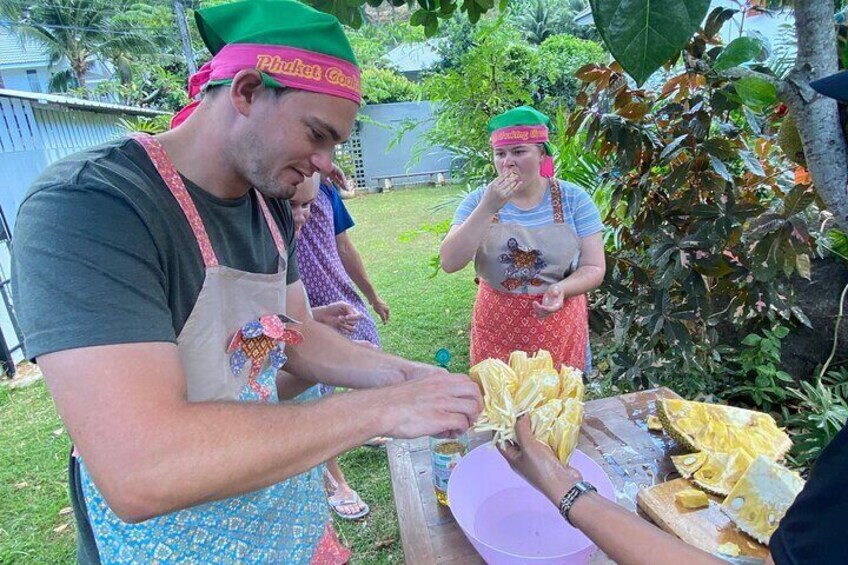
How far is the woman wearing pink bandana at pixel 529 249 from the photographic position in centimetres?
225

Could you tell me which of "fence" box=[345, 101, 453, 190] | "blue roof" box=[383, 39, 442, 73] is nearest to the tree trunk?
"fence" box=[345, 101, 453, 190]

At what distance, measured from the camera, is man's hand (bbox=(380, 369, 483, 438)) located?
95 centimetres

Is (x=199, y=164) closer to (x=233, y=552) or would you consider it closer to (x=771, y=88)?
(x=233, y=552)

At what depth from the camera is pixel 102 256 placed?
0.80 meters

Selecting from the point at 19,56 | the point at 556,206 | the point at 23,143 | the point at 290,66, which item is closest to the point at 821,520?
the point at 290,66

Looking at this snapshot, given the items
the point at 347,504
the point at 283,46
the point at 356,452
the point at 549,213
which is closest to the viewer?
the point at 283,46

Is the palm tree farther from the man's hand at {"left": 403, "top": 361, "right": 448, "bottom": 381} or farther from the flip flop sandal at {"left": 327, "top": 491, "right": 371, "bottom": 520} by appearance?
the man's hand at {"left": 403, "top": 361, "right": 448, "bottom": 381}

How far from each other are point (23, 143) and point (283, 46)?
5958 millimetres

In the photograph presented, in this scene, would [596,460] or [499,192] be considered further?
[499,192]

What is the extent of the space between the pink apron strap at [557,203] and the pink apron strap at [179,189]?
170 cm

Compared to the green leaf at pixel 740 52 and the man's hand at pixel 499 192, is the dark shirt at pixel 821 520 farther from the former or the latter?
the man's hand at pixel 499 192

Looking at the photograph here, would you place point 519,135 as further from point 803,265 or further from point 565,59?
point 565,59

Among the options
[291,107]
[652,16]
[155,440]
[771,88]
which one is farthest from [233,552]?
[771,88]

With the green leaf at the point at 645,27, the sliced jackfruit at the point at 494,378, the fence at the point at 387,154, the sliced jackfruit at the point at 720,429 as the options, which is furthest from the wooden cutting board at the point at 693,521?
the fence at the point at 387,154
